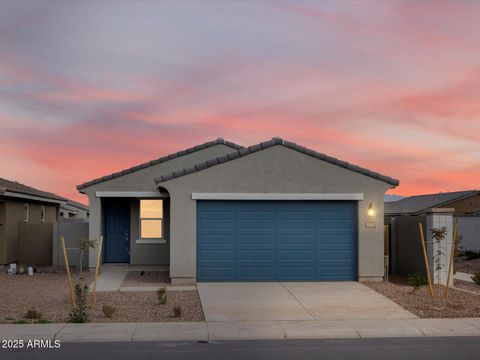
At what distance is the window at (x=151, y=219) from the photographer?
78.0 feet

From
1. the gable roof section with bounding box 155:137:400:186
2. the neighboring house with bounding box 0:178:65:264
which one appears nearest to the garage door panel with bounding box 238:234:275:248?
the gable roof section with bounding box 155:137:400:186

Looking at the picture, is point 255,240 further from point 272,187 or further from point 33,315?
point 33,315

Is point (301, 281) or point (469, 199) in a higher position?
point (469, 199)

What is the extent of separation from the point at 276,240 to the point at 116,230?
26.0 feet

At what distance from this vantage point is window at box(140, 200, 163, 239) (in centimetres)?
2377

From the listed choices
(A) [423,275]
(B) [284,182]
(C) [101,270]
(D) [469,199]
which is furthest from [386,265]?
(D) [469,199]

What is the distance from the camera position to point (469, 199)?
49219 millimetres

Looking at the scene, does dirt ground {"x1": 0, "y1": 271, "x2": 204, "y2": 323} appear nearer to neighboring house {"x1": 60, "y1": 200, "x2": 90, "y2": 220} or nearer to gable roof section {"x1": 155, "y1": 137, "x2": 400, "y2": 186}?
gable roof section {"x1": 155, "y1": 137, "x2": 400, "y2": 186}

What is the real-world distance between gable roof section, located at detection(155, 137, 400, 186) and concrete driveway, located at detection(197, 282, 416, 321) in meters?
3.27

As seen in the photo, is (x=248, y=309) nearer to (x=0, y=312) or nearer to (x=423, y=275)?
(x=0, y=312)

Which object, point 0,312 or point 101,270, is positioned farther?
point 101,270

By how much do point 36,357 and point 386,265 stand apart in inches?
497

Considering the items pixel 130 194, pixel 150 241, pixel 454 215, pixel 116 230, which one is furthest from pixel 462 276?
pixel 454 215

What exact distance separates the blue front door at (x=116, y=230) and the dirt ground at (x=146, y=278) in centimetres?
202
